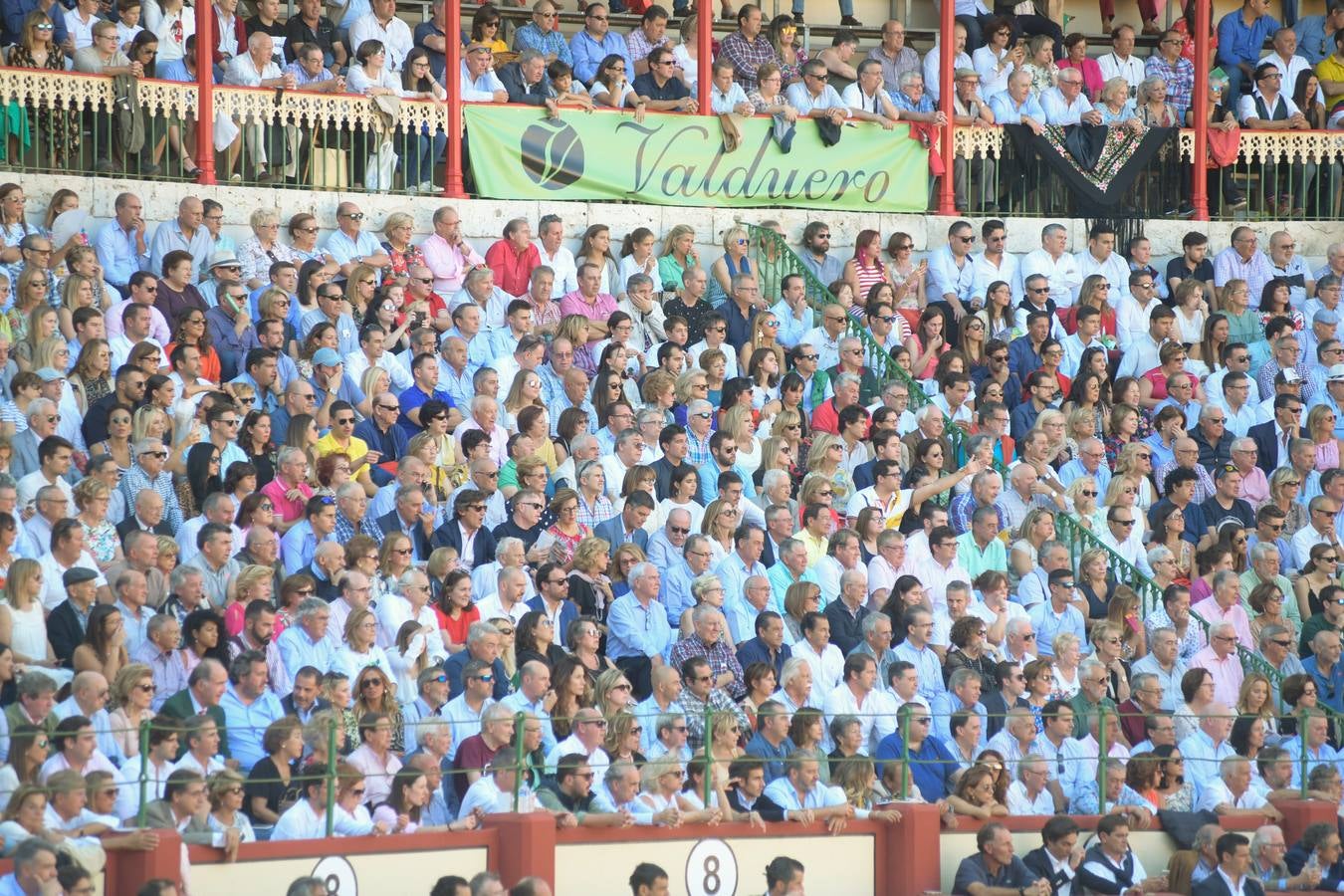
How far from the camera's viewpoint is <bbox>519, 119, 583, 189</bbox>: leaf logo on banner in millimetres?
20688

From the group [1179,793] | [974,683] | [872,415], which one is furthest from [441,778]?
[872,415]

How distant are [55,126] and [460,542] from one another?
6192 mm

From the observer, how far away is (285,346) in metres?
17.3

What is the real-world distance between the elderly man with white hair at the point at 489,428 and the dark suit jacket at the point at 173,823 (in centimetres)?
500

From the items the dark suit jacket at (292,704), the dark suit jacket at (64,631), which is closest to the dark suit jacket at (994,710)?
the dark suit jacket at (292,704)

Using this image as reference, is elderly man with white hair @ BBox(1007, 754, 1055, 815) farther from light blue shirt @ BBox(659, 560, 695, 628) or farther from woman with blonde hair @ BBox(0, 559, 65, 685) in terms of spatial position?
woman with blonde hair @ BBox(0, 559, 65, 685)

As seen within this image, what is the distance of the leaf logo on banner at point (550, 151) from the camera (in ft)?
67.9

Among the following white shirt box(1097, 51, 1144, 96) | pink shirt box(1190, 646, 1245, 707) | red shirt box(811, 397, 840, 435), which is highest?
white shirt box(1097, 51, 1144, 96)

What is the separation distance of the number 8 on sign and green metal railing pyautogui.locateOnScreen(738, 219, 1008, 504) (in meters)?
5.59

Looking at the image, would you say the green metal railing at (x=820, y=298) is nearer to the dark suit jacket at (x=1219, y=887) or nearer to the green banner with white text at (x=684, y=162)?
the green banner with white text at (x=684, y=162)

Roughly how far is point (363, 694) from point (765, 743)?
2389 mm

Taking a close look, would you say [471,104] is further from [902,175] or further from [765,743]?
[765,743]

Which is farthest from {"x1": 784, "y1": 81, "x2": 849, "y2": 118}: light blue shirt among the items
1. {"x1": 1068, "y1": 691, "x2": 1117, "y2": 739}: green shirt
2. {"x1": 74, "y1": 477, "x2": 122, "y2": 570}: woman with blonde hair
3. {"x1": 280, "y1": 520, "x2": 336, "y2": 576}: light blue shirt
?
{"x1": 74, "y1": 477, "x2": 122, "y2": 570}: woman with blonde hair

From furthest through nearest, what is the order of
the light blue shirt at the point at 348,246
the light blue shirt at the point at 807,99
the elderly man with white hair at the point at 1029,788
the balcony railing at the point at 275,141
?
the light blue shirt at the point at 807,99 → the balcony railing at the point at 275,141 → the light blue shirt at the point at 348,246 → the elderly man with white hair at the point at 1029,788
